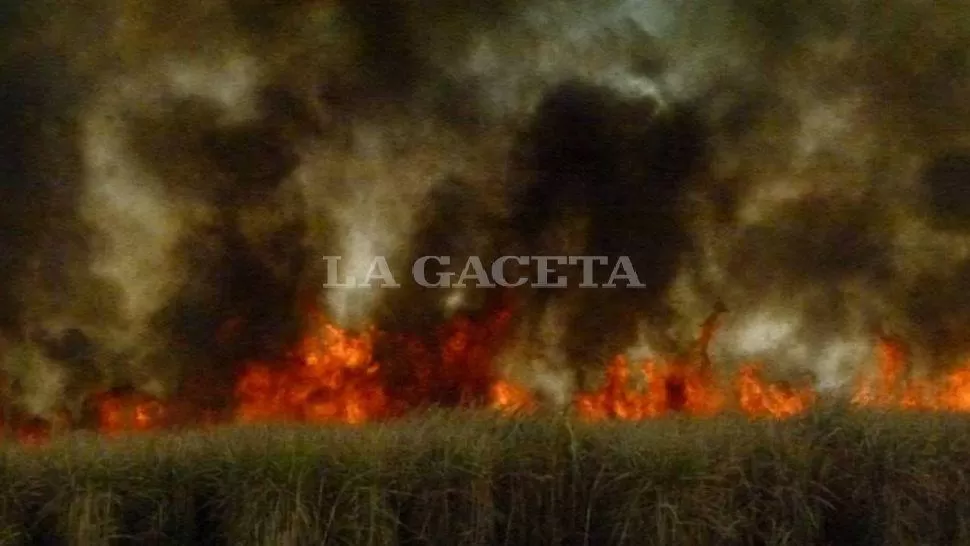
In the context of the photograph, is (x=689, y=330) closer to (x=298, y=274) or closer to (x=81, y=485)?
(x=298, y=274)

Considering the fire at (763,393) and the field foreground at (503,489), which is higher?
the fire at (763,393)

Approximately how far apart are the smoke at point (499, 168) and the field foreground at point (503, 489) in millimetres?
4196

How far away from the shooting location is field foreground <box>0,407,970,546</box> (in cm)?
608

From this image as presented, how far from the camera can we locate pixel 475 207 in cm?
1080

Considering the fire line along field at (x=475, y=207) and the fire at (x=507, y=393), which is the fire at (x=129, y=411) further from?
the fire at (x=507, y=393)

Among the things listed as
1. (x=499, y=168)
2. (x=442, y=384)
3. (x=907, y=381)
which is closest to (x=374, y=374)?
(x=442, y=384)

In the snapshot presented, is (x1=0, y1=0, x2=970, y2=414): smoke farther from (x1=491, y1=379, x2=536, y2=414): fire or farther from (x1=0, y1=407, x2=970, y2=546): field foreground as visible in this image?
(x1=0, y1=407, x2=970, y2=546): field foreground

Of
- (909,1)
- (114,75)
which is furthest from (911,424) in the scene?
(114,75)

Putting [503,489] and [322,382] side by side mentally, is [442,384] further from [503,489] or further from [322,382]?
[503,489]

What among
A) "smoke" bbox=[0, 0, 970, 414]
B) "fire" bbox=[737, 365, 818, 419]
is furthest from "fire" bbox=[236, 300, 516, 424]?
"fire" bbox=[737, 365, 818, 419]

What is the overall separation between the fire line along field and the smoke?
0.10ft

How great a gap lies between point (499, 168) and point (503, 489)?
5.20 meters

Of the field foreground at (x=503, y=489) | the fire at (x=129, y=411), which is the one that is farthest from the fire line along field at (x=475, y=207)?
the field foreground at (x=503, y=489)

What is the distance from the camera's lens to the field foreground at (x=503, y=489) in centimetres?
608
